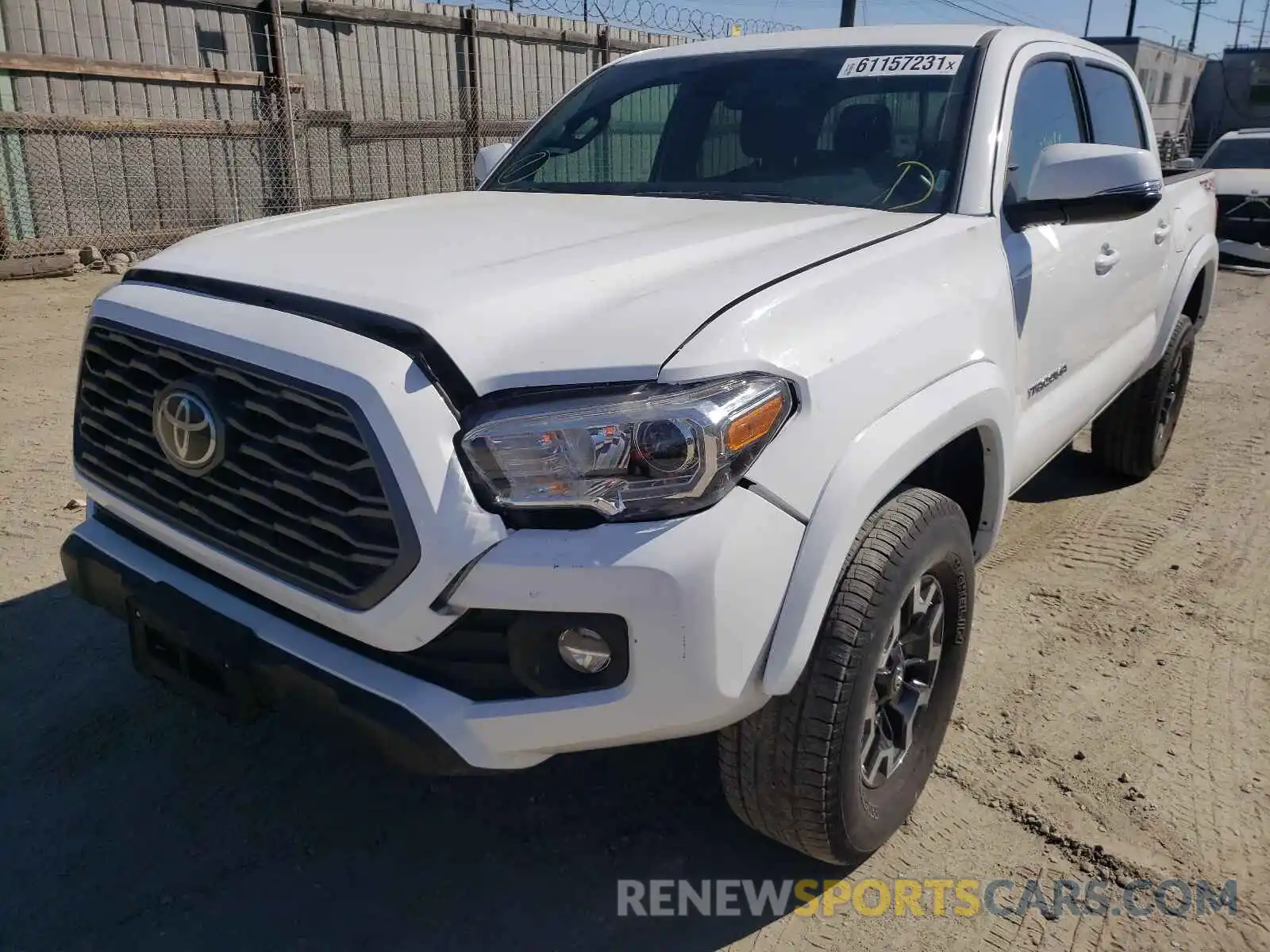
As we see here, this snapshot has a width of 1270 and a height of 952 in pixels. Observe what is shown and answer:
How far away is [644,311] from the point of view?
6.42 feet

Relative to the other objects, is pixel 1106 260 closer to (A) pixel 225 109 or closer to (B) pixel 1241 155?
(A) pixel 225 109

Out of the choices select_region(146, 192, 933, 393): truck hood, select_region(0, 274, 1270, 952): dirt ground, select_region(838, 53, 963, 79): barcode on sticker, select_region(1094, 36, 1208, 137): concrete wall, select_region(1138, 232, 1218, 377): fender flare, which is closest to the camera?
select_region(146, 192, 933, 393): truck hood

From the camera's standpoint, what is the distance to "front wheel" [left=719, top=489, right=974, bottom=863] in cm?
206

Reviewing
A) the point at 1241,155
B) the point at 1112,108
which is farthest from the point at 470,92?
the point at 1241,155

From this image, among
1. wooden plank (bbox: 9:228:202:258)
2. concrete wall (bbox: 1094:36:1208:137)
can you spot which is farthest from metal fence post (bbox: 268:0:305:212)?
concrete wall (bbox: 1094:36:1208:137)

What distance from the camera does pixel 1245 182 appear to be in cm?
1245

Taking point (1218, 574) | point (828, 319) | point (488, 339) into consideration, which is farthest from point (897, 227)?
point (1218, 574)

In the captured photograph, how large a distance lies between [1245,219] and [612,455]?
1333 centimetres

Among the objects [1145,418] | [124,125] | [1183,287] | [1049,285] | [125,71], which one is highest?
[125,71]

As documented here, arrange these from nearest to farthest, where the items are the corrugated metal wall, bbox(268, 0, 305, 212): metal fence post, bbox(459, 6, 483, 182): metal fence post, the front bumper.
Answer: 1. the front bumper
2. the corrugated metal wall
3. bbox(268, 0, 305, 212): metal fence post
4. bbox(459, 6, 483, 182): metal fence post

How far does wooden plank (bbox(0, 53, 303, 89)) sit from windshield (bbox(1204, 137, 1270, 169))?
1122cm

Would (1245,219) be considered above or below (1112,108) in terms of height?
below

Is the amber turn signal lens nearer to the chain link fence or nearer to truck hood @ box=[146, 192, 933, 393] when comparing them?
truck hood @ box=[146, 192, 933, 393]

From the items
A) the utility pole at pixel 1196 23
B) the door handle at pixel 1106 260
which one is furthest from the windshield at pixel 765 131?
the utility pole at pixel 1196 23
